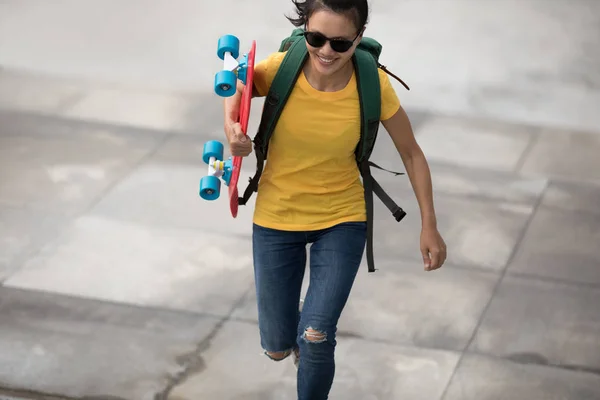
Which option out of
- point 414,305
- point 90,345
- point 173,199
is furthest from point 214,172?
point 173,199

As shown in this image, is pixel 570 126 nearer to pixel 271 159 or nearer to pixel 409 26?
pixel 409 26

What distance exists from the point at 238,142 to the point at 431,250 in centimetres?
100

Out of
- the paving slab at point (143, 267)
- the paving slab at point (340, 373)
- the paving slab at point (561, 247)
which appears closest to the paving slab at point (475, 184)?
the paving slab at point (561, 247)

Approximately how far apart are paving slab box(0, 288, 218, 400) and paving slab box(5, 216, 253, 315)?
138 mm

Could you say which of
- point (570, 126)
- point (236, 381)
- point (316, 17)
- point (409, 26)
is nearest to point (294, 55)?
point (316, 17)

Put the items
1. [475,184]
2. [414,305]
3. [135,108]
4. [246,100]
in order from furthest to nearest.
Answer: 1. [135,108]
2. [475,184]
3. [414,305]
4. [246,100]

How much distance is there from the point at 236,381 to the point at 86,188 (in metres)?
2.83

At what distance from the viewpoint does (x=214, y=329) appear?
21.4 feet

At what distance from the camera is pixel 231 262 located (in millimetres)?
7293

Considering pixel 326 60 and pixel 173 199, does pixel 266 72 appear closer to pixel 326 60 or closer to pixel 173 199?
pixel 326 60

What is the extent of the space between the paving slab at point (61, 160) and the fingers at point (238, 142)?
3599mm

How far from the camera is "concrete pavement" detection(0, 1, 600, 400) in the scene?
6094mm

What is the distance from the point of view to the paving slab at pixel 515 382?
5.95 m

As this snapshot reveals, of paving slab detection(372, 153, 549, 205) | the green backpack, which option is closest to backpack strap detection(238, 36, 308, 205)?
the green backpack
